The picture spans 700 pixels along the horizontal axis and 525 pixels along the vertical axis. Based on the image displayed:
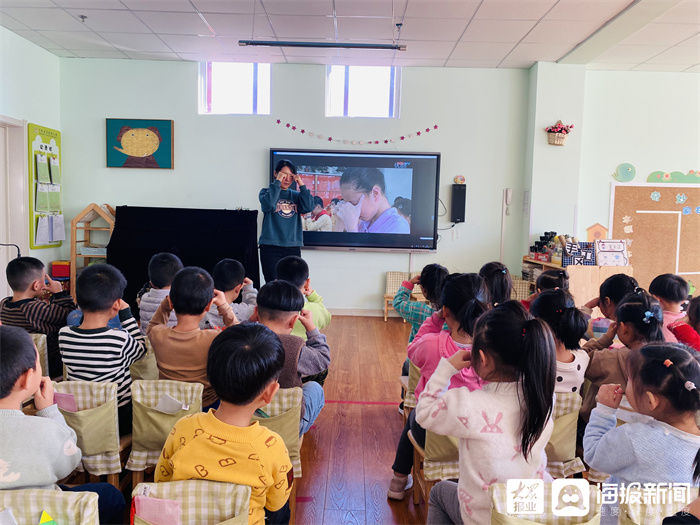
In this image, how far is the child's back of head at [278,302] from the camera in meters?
2.06

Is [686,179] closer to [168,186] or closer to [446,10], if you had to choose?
[446,10]

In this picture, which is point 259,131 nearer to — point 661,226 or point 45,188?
point 45,188

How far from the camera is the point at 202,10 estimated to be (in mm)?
4215

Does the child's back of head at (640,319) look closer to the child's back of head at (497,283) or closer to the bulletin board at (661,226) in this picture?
the child's back of head at (497,283)

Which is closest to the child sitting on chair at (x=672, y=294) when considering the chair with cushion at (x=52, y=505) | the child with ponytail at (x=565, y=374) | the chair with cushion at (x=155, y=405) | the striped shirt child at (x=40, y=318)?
the child with ponytail at (x=565, y=374)

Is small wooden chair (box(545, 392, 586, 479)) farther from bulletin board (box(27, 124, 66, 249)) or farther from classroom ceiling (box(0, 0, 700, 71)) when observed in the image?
bulletin board (box(27, 124, 66, 249))

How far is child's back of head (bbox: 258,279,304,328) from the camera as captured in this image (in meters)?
2.06

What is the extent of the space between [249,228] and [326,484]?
3.43 metres

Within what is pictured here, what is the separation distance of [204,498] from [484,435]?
647 mm

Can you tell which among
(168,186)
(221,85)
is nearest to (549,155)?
(221,85)

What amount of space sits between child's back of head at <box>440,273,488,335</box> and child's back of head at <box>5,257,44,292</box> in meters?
1.90

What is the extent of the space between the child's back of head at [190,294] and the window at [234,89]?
4068 mm

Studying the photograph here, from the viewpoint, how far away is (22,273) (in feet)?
8.03

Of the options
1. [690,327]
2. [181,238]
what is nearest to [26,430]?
[690,327]
